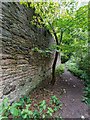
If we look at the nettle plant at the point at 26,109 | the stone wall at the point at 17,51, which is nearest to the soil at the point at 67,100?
the nettle plant at the point at 26,109

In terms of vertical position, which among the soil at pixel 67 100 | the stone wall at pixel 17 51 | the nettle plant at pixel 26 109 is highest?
the stone wall at pixel 17 51

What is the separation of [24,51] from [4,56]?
923 mm

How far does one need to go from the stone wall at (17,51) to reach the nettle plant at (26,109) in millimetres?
244

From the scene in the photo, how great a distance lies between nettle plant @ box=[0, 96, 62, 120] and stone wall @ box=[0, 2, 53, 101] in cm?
24

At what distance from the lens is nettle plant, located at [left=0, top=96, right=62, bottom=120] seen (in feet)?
5.95

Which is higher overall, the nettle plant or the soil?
the nettle plant

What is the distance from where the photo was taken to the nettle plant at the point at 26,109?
181 cm

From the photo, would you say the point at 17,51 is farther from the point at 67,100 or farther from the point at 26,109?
the point at 67,100

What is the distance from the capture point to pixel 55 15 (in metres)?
3.90

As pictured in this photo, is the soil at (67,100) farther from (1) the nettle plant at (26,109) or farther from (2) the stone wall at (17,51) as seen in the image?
(2) the stone wall at (17,51)

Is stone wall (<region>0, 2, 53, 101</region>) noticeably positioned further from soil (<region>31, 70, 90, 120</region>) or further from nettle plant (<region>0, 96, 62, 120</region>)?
soil (<region>31, 70, 90, 120</region>)

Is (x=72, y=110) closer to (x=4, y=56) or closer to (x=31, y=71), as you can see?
(x=31, y=71)

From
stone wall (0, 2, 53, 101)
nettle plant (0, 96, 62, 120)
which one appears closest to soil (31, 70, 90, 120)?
nettle plant (0, 96, 62, 120)

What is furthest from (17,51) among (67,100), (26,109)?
(67,100)
